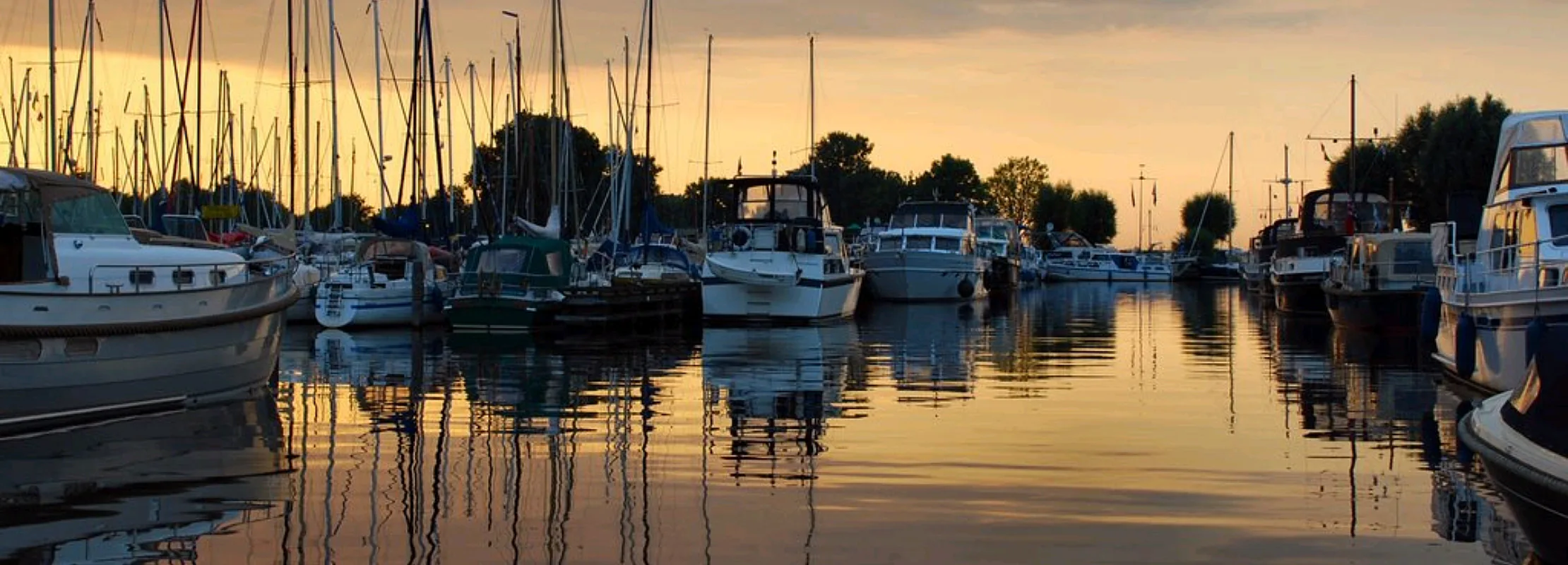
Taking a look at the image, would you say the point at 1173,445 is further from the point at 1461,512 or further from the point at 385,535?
the point at 385,535

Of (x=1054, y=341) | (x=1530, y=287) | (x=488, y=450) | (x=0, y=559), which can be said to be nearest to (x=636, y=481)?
(x=488, y=450)

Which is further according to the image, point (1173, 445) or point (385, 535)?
point (1173, 445)

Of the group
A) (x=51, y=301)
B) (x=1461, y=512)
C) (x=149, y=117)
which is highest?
(x=149, y=117)

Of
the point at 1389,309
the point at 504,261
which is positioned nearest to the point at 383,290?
the point at 504,261

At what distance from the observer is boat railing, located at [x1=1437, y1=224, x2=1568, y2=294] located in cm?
2233

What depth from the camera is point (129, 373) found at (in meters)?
20.0

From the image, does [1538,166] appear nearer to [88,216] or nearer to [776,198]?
[88,216]

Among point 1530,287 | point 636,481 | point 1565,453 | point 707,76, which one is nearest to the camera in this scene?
point 1565,453

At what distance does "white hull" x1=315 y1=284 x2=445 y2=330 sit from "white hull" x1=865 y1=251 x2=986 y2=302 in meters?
26.2

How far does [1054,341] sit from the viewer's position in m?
40.6

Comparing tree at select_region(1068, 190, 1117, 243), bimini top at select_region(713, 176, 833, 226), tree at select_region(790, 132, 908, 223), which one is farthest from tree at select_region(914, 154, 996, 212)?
bimini top at select_region(713, 176, 833, 226)

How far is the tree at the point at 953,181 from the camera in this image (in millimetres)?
154125

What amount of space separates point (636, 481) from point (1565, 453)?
7402 mm

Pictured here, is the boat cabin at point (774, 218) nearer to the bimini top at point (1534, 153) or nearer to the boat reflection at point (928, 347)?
the boat reflection at point (928, 347)
